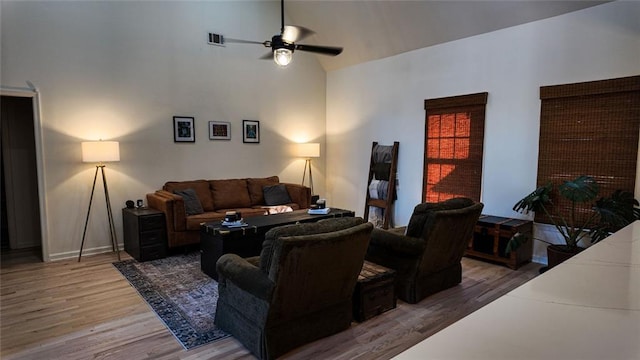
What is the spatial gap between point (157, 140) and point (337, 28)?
3414 mm

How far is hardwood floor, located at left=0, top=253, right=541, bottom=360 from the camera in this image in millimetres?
2549

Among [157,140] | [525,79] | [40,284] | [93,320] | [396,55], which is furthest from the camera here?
[396,55]

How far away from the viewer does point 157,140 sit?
5.31 metres

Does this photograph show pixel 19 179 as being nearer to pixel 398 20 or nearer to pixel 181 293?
pixel 181 293

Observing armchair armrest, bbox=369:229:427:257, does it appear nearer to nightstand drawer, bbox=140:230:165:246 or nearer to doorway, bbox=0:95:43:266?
nightstand drawer, bbox=140:230:165:246

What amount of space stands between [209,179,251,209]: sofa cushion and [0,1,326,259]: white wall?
244 millimetres

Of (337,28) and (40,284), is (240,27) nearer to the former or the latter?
(337,28)

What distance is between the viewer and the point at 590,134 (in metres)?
4.00

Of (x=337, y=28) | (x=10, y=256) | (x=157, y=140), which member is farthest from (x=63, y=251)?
(x=337, y=28)

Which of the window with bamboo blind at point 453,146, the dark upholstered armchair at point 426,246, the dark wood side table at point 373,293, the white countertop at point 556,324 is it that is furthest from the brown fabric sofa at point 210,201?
the white countertop at point 556,324

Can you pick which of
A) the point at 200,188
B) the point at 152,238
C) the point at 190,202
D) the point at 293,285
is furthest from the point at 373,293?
the point at 200,188

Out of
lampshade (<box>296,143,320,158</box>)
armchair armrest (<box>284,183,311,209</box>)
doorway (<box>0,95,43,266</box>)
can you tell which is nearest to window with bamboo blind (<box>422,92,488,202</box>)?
armchair armrest (<box>284,183,311,209</box>)

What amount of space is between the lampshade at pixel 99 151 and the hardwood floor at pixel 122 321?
4.35 feet

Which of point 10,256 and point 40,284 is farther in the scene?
point 10,256
